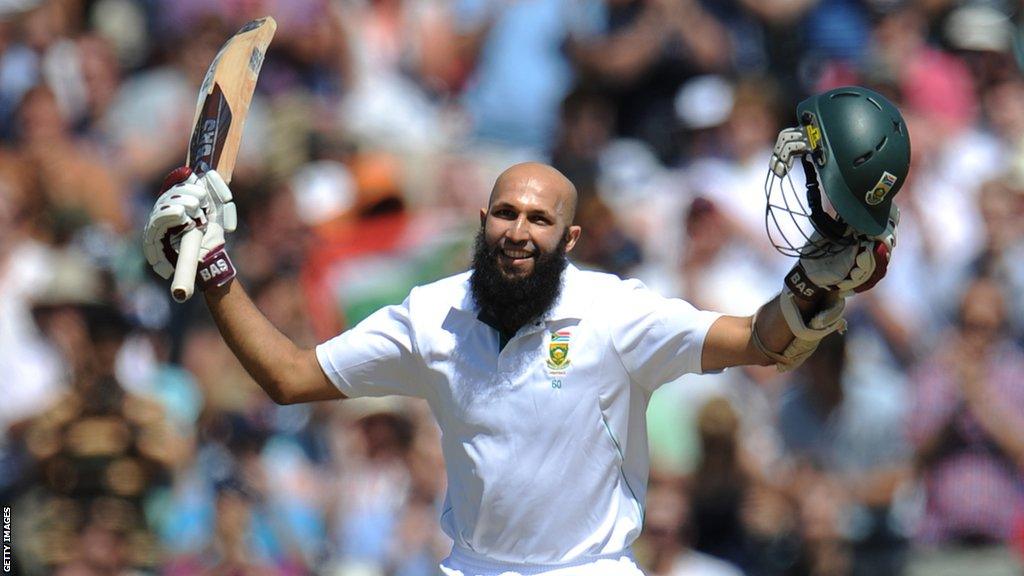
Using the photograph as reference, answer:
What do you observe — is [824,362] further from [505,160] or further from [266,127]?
[266,127]

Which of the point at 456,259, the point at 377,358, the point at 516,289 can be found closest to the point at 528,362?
the point at 516,289

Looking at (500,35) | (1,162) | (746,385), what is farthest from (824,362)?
(1,162)

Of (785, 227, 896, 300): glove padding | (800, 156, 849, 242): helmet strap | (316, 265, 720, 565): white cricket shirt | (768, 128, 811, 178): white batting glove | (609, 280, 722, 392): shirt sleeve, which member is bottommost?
(316, 265, 720, 565): white cricket shirt

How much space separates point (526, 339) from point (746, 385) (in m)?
3.69

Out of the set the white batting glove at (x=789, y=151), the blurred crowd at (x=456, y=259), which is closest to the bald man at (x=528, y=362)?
the white batting glove at (x=789, y=151)

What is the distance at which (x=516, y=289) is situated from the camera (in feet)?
18.7

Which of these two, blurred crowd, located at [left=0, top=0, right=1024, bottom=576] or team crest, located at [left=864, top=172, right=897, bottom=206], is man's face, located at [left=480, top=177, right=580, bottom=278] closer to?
team crest, located at [left=864, top=172, right=897, bottom=206]

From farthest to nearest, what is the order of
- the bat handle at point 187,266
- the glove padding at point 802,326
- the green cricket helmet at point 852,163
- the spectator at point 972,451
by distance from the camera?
the spectator at point 972,451, the bat handle at point 187,266, the glove padding at point 802,326, the green cricket helmet at point 852,163

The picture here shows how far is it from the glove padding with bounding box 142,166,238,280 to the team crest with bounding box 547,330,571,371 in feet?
3.73

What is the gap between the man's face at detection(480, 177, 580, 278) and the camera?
18.8 ft

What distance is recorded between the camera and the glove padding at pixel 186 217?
571cm

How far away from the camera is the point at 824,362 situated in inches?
350

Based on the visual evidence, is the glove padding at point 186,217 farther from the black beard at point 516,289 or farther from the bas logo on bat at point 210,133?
the black beard at point 516,289

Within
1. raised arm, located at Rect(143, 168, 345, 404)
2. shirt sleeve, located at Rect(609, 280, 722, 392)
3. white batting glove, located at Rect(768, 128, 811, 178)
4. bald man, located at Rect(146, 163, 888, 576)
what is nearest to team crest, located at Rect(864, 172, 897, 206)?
white batting glove, located at Rect(768, 128, 811, 178)
